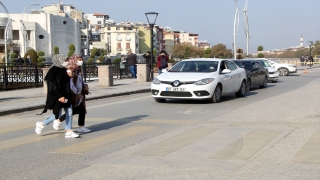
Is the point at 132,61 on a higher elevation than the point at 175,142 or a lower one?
higher

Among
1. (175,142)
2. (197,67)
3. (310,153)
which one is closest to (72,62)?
(175,142)

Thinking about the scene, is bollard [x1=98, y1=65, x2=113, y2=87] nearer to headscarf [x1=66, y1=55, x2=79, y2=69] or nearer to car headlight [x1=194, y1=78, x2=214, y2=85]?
car headlight [x1=194, y1=78, x2=214, y2=85]

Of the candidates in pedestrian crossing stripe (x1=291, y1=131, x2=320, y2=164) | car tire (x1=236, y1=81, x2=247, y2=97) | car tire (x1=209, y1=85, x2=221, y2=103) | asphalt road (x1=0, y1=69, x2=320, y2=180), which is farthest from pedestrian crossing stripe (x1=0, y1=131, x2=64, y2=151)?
car tire (x1=236, y1=81, x2=247, y2=97)

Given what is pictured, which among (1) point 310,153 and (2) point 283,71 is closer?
(1) point 310,153

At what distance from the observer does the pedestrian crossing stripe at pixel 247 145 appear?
7.65 meters

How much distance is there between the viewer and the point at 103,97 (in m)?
19.1

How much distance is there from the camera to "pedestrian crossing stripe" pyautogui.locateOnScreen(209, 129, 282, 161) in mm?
7648

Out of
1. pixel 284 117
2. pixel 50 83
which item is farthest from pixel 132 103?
pixel 50 83

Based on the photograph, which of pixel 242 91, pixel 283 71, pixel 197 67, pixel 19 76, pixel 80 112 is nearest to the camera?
pixel 80 112

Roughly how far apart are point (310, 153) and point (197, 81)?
786 centimetres

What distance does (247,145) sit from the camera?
8531mm

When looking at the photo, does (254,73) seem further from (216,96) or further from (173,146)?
(173,146)

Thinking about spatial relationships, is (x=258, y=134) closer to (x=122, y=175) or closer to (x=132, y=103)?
(x=122, y=175)

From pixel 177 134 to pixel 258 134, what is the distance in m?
1.59
